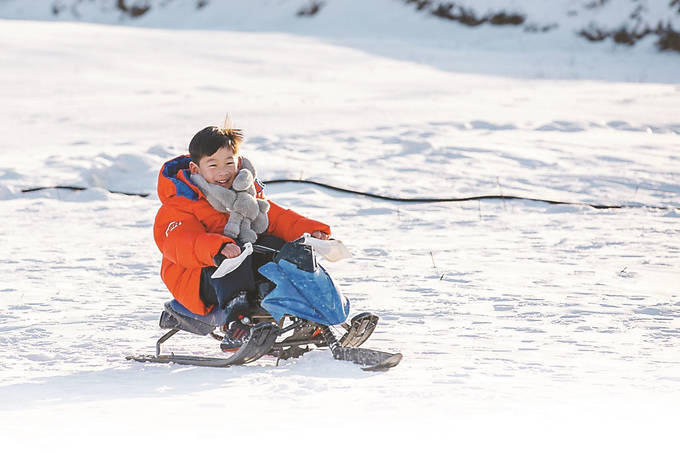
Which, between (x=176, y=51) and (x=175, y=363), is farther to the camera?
(x=176, y=51)

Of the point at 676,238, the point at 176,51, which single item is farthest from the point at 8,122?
the point at 676,238

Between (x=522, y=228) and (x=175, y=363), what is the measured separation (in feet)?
11.6

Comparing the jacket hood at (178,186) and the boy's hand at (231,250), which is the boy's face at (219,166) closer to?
the jacket hood at (178,186)

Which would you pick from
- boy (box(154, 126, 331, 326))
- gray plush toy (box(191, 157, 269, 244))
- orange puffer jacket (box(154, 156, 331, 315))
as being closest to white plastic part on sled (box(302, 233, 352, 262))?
boy (box(154, 126, 331, 326))

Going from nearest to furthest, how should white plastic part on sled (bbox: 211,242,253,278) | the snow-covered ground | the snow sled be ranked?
the snow-covered ground < white plastic part on sled (bbox: 211,242,253,278) < the snow sled

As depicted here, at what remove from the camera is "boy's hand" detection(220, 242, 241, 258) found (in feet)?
12.2

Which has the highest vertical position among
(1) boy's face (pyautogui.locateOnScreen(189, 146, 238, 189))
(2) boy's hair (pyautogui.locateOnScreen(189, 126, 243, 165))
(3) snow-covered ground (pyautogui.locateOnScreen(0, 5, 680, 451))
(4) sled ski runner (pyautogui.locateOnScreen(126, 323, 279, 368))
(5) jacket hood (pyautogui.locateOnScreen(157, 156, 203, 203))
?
(2) boy's hair (pyautogui.locateOnScreen(189, 126, 243, 165))

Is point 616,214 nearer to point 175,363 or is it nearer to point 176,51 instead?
point 175,363

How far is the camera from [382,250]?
634 centimetres

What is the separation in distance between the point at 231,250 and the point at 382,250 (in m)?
2.69

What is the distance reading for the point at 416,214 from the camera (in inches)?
296

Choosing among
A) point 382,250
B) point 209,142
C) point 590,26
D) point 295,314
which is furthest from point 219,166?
point 590,26

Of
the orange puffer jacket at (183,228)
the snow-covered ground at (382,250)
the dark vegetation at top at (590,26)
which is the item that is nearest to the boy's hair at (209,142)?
the orange puffer jacket at (183,228)

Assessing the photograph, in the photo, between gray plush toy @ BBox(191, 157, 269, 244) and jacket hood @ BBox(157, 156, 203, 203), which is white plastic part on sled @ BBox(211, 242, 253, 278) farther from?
jacket hood @ BBox(157, 156, 203, 203)
